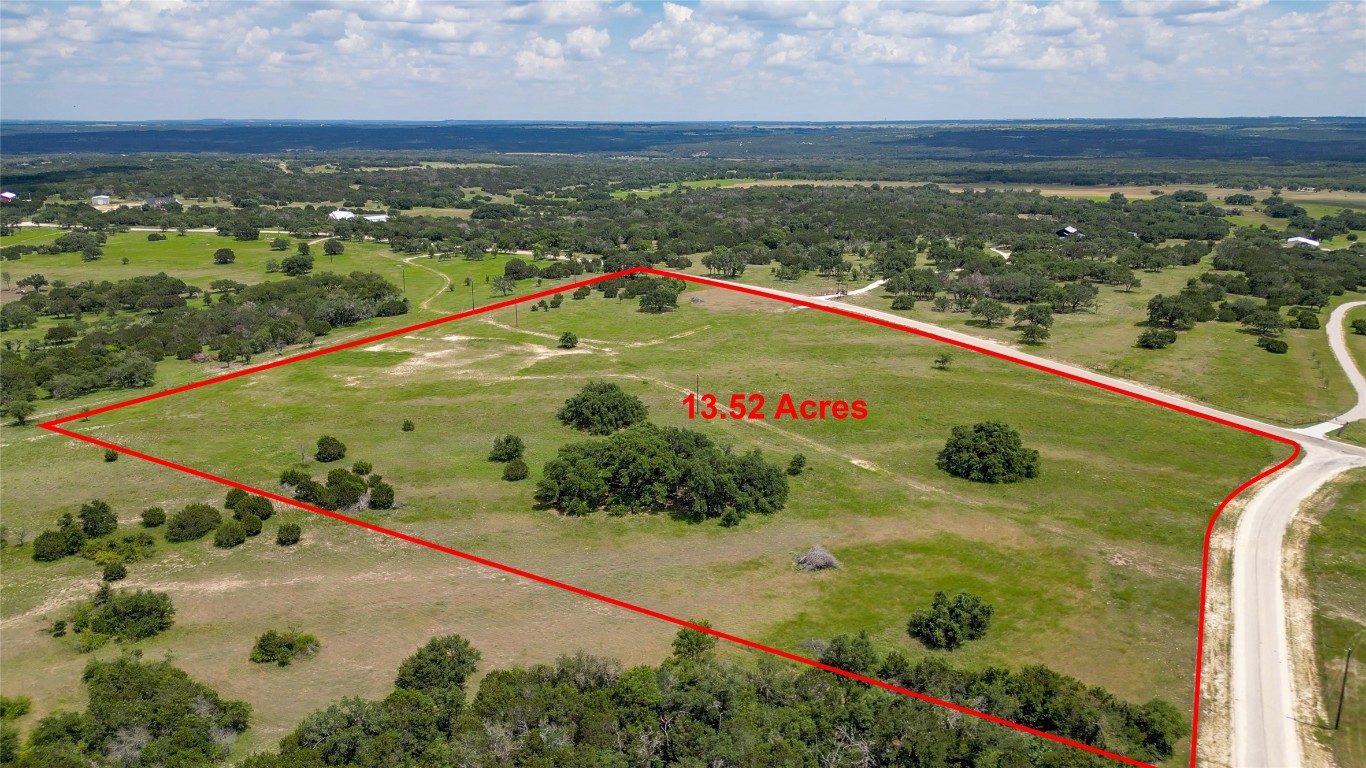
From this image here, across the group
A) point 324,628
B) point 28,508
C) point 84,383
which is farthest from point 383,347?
point 324,628

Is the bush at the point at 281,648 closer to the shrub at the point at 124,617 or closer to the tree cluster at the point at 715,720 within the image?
the shrub at the point at 124,617

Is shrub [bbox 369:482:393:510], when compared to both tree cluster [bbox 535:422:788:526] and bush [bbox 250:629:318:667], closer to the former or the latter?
tree cluster [bbox 535:422:788:526]

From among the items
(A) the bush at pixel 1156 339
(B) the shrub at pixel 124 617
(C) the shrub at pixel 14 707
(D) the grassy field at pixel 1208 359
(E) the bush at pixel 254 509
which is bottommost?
(C) the shrub at pixel 14 707

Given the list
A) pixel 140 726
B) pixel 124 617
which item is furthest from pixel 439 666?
pixel 124 617

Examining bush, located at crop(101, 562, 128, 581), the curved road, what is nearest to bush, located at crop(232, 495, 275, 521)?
bush, located at crop(101, 562, 128, 581)

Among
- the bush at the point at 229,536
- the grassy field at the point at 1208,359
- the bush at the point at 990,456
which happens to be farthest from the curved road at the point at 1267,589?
the bush at the point at 229,536

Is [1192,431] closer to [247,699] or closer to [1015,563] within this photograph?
[1015,563]

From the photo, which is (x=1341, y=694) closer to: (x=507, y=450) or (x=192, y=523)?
(x=507, y=450)

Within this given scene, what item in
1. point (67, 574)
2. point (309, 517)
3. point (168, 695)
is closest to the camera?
point (168, 695)
